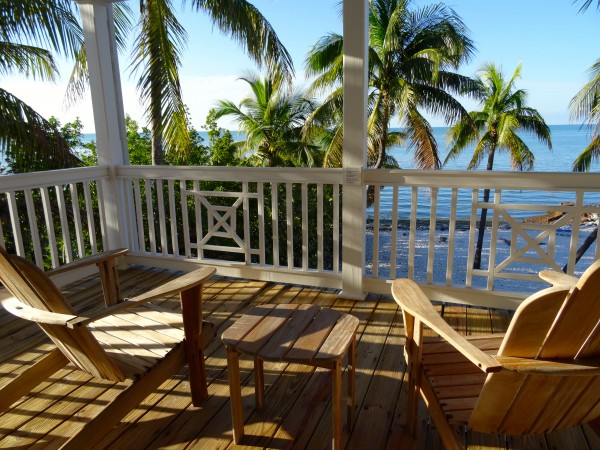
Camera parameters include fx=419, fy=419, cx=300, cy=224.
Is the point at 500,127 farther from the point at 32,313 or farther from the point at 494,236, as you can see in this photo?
the point at 32,313

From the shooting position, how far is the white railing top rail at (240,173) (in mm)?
3256

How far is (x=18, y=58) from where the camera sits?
9.05 meters

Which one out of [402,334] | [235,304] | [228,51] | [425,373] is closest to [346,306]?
[402,334]

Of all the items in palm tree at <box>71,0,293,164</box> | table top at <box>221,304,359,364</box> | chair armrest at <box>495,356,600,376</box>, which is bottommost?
table top at <box>221,304,359,364</box>

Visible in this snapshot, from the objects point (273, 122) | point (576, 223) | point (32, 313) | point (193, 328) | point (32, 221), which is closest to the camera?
point (32, 313)

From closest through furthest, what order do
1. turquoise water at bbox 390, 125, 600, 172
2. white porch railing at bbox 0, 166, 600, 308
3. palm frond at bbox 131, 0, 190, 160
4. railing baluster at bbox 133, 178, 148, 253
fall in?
white porch railing at bbox 0, 166, 600, 308
railing baluster at bbox 133, 178, 148, 253
palm frond at bbox 131, 0, 190, 160
turquoise water at bbox 390, 125, 600, 172

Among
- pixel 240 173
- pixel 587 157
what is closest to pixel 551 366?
pixel 240 173

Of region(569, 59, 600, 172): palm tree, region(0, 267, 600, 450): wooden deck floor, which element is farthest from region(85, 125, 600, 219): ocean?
region(0, 267, 600, 450): wooden deck floor

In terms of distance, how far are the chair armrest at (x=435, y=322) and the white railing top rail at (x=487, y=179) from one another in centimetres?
140

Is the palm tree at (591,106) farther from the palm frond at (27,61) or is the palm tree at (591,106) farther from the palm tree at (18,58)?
the palm frond at (27,61)

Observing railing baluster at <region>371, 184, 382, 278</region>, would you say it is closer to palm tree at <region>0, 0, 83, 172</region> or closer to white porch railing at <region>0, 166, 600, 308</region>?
white porch railing at <region>0, 166, 600, 308</region>

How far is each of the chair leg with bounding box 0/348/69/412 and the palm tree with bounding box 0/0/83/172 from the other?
23.2 feet

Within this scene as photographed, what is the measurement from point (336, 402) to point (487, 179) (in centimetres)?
196

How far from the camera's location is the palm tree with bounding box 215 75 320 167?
54.4 ft
